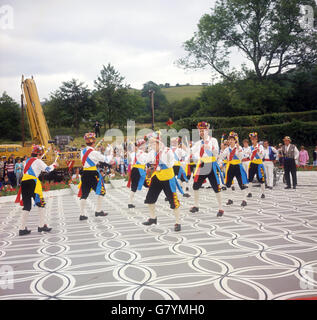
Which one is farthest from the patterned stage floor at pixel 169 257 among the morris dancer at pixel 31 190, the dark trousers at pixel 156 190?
the dark trousers at pixel 156 190

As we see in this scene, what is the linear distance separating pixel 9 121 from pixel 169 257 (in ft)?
158

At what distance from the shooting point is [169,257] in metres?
4.05

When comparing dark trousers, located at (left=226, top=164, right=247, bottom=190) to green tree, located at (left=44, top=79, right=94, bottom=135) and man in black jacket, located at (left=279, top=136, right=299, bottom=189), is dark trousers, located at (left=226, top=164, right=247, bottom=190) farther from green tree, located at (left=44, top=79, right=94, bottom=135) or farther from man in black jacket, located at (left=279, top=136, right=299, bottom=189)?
green tree, located at (left=44, top=79, right=94, bottom=135)

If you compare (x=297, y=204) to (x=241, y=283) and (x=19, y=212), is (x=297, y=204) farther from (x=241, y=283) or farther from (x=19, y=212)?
(x=19, y=212)

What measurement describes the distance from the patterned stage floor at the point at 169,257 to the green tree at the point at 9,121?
140 ft

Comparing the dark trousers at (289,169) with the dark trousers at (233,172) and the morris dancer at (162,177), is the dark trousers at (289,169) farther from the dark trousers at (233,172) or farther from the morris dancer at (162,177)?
the morris dancer at (162,177)

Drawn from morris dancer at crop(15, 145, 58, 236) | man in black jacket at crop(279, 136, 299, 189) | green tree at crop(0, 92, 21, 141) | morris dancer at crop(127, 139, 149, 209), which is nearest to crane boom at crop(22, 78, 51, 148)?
morris dancer at crop(127, 139, 149, 209)

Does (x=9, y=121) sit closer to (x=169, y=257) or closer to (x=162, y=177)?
(x=162, y=177)

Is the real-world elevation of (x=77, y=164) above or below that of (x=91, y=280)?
above

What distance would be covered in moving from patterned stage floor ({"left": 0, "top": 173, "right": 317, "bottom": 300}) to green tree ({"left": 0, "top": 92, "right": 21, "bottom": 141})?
140ft

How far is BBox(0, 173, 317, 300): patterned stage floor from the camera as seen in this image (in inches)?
121

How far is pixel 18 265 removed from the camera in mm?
4000
